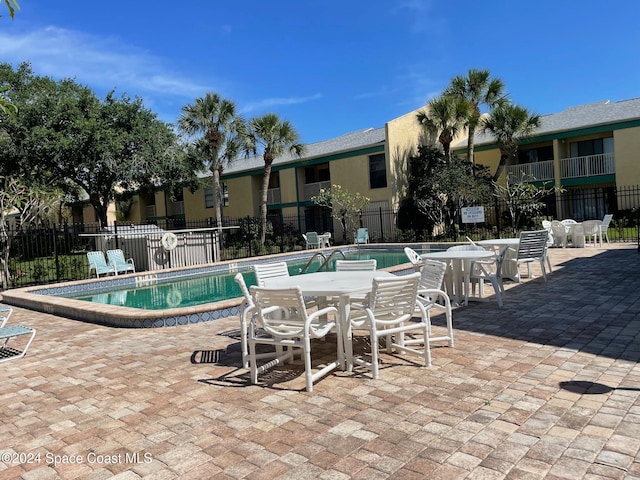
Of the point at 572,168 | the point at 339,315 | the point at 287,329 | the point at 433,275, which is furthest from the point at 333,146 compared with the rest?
the point at 287,329

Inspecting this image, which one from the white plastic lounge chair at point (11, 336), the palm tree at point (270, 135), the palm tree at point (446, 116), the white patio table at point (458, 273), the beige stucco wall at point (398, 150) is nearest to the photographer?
the white plastic lounge chair at point (11, 336)

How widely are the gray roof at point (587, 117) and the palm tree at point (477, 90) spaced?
2389mm

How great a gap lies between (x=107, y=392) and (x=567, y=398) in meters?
3.67

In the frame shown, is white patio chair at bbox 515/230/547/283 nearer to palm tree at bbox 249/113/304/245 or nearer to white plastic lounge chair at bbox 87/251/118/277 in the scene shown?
white plastic lounge chair at bbox 87/251/118/277

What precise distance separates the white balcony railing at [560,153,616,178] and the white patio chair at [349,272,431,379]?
2126 centimetres

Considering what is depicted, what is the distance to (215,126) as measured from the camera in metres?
23.3

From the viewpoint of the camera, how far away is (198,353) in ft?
17.3

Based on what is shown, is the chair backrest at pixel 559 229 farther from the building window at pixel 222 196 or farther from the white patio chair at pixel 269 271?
the building window at pixel 222 196

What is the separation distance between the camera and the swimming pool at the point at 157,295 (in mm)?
6988

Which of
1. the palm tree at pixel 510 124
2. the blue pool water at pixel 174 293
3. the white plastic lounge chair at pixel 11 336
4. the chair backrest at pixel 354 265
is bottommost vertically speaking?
the blue pool water at pixel 174 293

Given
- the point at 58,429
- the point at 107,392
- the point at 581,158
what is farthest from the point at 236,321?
the point at 581,158

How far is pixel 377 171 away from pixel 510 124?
21.7 feet

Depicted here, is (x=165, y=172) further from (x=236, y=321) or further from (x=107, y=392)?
(x=107, y=392)

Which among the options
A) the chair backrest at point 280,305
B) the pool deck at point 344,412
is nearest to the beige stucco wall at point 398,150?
the pool deck at point 344,412
